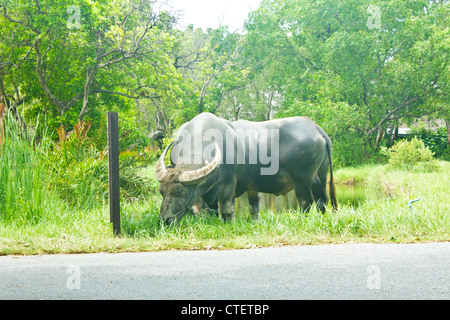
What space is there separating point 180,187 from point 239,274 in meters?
2.51

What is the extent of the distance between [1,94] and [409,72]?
64.6 ft

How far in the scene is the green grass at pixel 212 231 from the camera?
227 inches

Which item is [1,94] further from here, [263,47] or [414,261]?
[263,47]

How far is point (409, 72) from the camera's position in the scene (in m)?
23.0

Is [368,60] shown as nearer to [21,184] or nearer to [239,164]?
[239,164]

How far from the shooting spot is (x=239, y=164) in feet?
24.7

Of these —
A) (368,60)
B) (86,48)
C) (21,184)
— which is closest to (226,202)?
(21,184)

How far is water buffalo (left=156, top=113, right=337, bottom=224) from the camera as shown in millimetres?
6551

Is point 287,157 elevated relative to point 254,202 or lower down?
elevated

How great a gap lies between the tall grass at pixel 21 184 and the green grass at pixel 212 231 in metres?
0.18

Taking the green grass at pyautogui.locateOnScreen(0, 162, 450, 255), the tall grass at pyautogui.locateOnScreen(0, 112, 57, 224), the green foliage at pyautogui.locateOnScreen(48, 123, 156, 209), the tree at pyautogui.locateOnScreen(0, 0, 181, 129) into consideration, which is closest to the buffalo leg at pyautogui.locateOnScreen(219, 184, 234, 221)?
the green grass at pyautogui.locateOnScreen(0, 162, 450, 255)

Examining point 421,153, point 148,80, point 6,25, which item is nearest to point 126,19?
point 148,80

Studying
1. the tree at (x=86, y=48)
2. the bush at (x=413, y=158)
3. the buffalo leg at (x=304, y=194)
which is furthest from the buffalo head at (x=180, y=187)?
the bush at (x=413, y=158)
